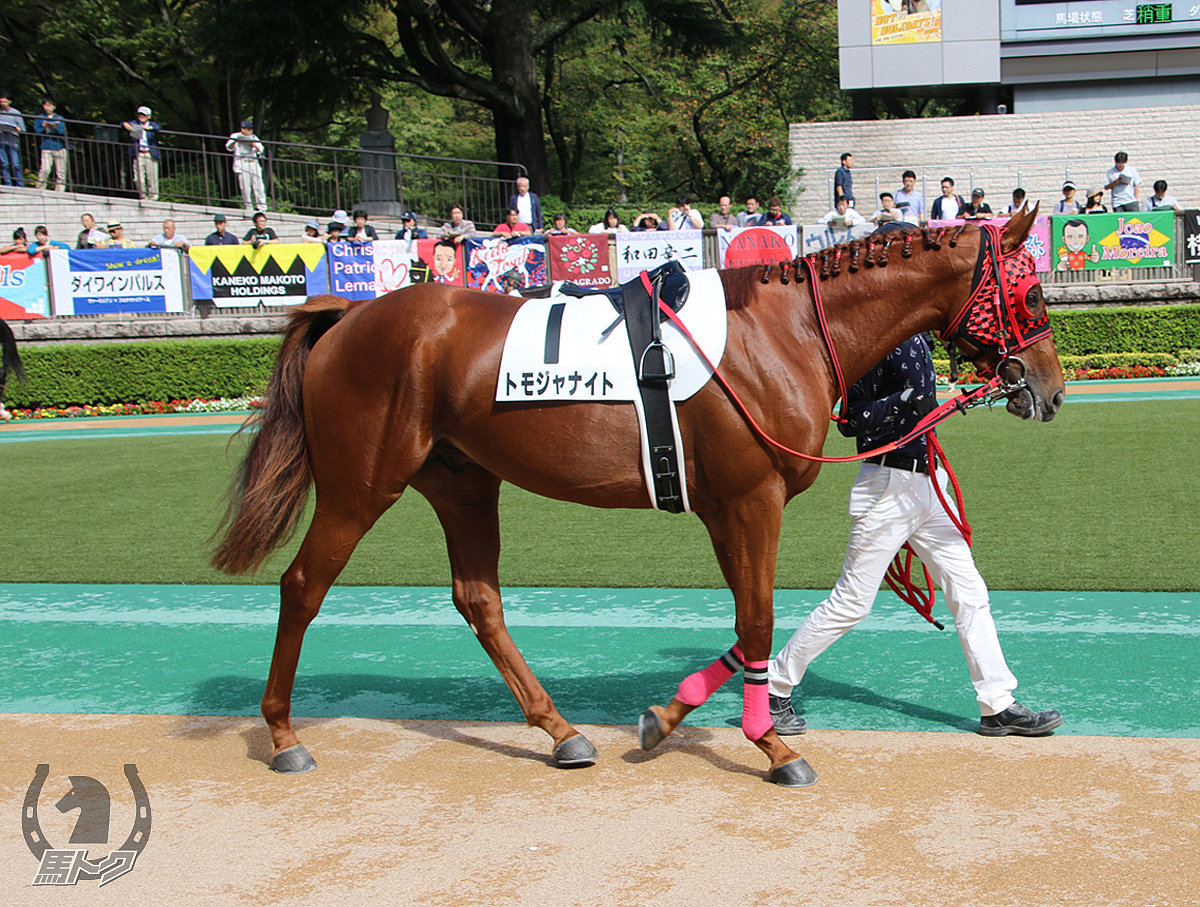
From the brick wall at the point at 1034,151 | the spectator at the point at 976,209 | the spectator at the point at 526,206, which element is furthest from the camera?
the brick wall at the point at 1034,151

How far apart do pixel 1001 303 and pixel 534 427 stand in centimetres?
160

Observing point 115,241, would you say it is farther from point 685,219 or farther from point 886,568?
point 886,568

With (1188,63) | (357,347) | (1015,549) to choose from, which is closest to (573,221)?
(1188,63)

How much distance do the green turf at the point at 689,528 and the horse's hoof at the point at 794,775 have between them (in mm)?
2746

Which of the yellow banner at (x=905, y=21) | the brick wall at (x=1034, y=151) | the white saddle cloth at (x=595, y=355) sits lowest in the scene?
the white saddle cloth at (x=595, y=355)

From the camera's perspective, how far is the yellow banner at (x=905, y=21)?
26.1 m

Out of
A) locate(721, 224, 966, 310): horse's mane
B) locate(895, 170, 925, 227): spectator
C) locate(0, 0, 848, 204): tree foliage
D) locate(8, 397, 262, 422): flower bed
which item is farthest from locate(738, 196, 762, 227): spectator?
locate(721, 224, 966, 310): horse's mane

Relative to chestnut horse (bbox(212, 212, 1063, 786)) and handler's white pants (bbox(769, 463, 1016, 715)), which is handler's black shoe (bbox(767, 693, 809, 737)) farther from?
chestnut horse (bbox(212, 212, 1063, 786))

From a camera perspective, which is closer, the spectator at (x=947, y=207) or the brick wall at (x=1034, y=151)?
the spectator at (x=947, y=207)

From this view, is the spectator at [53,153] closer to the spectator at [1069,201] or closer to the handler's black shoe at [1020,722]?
the spectator at [1069,201]

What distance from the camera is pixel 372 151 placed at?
24.8 meters

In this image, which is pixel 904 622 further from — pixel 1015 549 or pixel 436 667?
pixel 436 667

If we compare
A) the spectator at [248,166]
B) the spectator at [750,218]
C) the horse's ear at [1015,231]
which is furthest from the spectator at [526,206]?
the horse's ear at [1015,231]

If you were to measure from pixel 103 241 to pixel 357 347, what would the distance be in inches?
695
